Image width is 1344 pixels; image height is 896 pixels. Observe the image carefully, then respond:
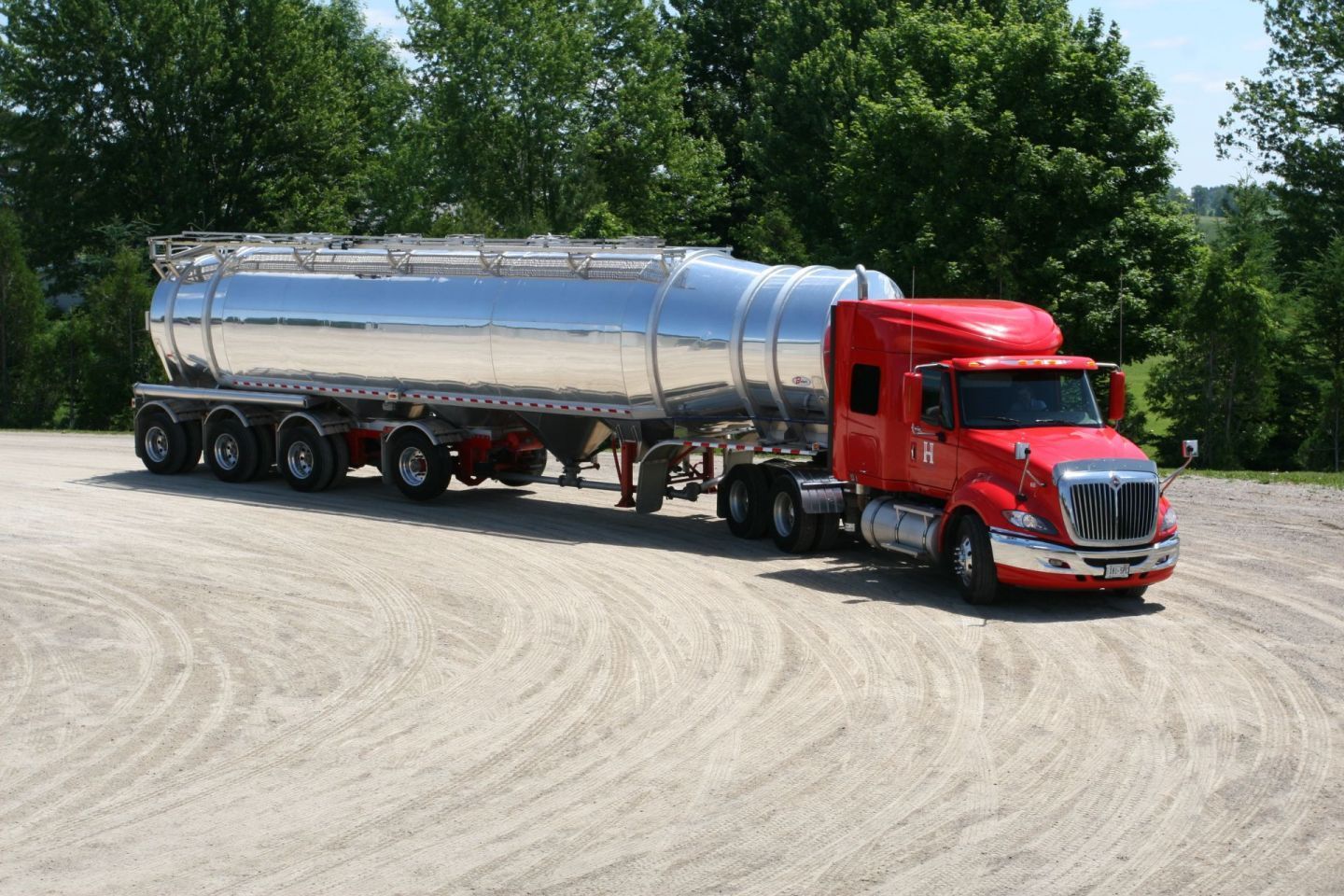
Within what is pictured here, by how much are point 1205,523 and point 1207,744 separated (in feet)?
37.0

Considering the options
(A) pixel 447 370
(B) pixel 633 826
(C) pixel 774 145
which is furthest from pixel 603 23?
(B) pixel 633 826

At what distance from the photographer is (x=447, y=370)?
2423 cm

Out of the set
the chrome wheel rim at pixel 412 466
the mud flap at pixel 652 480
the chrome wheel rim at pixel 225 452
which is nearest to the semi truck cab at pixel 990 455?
the mud flap at pixel 652 480

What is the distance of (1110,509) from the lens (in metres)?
16.2

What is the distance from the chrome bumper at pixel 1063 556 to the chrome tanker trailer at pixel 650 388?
0.02m

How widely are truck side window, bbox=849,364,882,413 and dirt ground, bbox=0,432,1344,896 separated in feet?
6.65

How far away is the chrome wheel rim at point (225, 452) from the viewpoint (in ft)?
89.2

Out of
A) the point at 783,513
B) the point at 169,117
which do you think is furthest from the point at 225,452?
the point at 169,117

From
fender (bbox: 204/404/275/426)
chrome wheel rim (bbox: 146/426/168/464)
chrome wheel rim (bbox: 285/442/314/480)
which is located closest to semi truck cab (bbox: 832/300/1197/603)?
chrome wheel rim (bbox: 285/442/314/480)

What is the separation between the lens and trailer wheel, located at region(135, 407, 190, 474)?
92.5 feet

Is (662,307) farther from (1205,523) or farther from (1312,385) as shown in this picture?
(1312,385)

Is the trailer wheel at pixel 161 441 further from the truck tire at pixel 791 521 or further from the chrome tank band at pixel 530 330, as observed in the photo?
the truck tire at pixel 791 521

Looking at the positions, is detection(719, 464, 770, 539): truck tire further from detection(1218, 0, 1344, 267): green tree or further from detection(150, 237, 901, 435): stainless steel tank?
detection(1218, 0, 1344, 267): green tree

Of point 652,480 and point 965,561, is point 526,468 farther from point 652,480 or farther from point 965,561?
point 965,561
